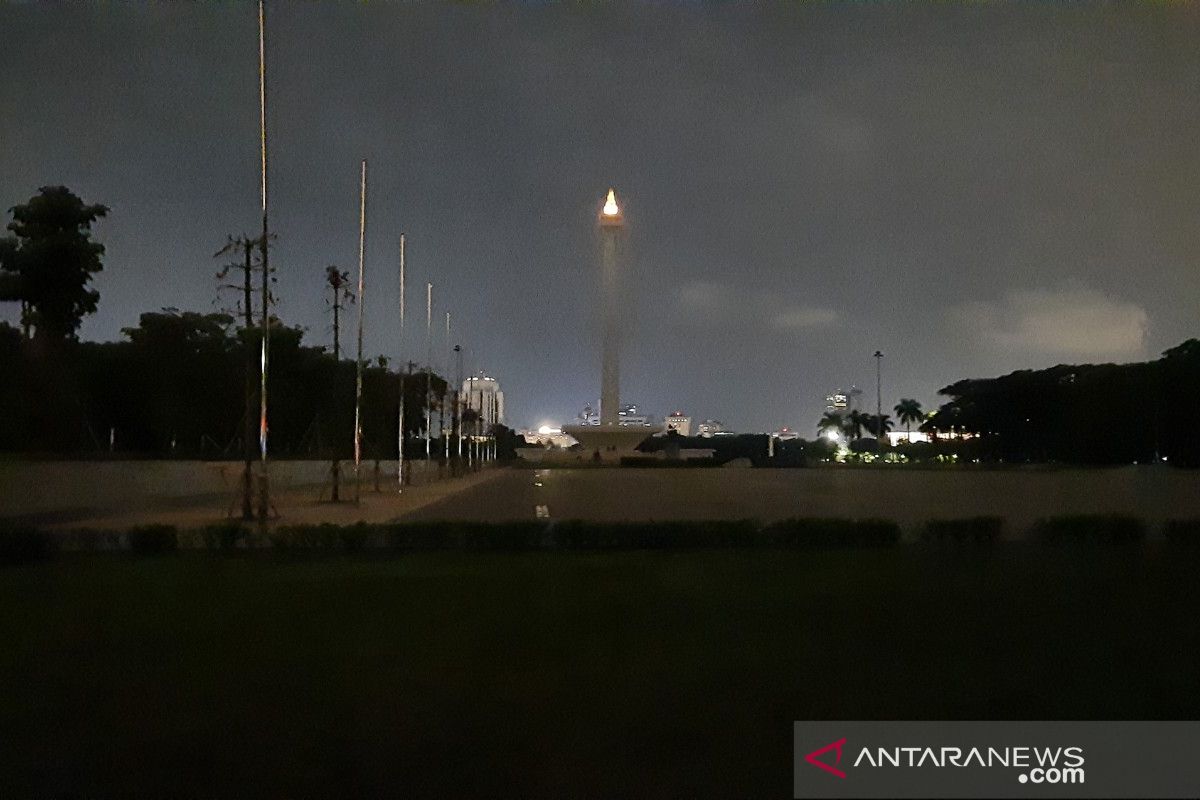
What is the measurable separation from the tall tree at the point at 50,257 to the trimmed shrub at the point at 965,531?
93.5 ft

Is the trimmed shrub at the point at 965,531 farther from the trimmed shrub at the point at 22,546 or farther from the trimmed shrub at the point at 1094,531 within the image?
the trimmed shrub at the point at 22,546

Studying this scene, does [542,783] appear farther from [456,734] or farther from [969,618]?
[969,618]

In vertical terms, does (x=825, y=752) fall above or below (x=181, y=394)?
below

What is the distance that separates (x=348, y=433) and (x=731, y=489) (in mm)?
18454

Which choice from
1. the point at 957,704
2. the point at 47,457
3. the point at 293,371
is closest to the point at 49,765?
the point at 957,704

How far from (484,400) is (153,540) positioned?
318 feet

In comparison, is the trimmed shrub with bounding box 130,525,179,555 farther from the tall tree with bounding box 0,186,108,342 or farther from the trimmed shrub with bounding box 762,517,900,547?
the tall tree with bounding box 0,186,108,342

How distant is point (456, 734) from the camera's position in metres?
6.77

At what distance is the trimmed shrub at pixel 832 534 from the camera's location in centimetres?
1825

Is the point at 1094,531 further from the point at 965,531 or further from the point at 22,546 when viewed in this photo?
the point at 22,546

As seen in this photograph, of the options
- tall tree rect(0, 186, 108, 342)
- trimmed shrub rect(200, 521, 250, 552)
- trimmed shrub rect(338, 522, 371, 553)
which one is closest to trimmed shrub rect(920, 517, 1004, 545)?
trimmed shrub rect(338, 522, 371, 553)

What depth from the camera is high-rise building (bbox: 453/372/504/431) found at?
80.0 metres

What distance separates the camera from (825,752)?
6.30 metres

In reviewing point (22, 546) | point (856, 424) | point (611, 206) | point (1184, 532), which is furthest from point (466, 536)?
point (856, 424)
